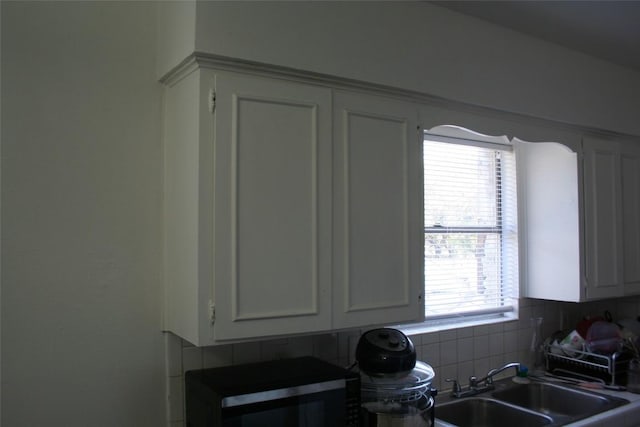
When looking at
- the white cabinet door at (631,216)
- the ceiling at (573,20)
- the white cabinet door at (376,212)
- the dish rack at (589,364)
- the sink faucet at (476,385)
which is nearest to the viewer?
the white cabinet door at (376,212)

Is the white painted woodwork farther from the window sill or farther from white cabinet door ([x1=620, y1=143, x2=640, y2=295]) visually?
white cabinet door ([x1=620, y1=143, x2=640, y2=295])

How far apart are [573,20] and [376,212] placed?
4.10 feet

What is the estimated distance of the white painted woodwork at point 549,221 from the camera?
109 inches

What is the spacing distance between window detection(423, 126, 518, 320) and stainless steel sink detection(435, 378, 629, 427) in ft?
1.32

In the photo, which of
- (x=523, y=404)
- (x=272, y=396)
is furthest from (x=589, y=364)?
(x=272, y=396)

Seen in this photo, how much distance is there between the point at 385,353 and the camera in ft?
6.32

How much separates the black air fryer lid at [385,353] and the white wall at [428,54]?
922 mm

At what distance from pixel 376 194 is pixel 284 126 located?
1.43 ft

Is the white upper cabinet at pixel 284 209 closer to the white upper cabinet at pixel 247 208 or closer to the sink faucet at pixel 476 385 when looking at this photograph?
the white upper cabinet at pixel 247 208

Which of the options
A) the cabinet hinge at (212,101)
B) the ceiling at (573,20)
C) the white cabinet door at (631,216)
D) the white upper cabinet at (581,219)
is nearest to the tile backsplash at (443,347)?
the white upper cabinet at (581,219)

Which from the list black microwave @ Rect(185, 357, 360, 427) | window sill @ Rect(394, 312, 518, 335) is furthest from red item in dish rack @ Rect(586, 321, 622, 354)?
black microwave @ Rect(185, 357, 360, 427)

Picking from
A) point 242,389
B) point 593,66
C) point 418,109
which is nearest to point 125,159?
point 242,389

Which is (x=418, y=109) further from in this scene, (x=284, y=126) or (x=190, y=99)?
(x=190, y=99)

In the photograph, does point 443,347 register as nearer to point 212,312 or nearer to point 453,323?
point 453,323
